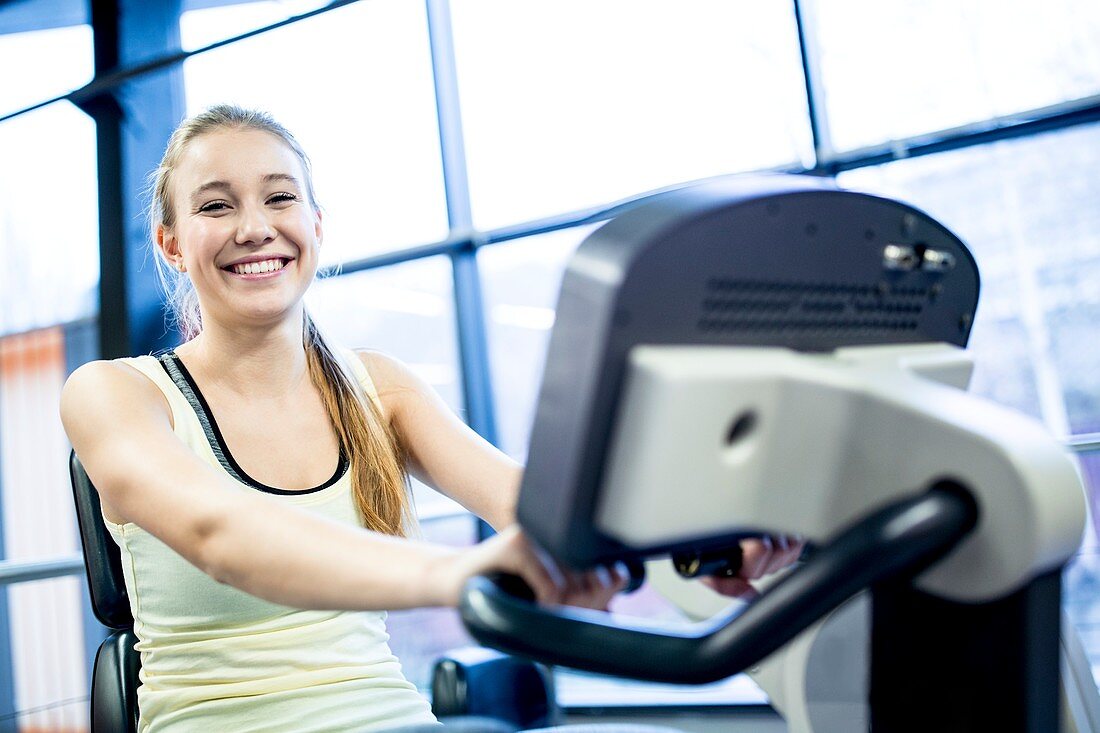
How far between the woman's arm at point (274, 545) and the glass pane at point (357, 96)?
271 centimetres

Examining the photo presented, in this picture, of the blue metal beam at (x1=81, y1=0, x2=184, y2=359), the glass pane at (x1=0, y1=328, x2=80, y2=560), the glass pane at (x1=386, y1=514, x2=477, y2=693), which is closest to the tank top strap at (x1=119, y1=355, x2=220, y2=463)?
the glass pane at (x1=386, y1=514, x2=477, y2=693)

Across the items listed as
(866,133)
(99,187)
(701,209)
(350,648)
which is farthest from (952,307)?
(99,187)

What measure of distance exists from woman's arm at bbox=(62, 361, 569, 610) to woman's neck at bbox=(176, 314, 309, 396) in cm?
31

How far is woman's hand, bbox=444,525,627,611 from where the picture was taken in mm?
630

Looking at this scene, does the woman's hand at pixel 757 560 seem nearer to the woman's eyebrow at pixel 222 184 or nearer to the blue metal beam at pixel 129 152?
the woman's eyebrow at pixel 222 184

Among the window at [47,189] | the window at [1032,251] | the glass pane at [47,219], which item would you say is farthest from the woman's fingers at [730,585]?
the glass pane at [47,219]

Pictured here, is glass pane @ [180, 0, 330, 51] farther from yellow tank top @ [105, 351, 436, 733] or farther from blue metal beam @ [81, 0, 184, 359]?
yellow tank top @ [105, 351, 436, 733]

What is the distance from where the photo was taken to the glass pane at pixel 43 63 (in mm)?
3939

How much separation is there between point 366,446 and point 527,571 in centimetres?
73

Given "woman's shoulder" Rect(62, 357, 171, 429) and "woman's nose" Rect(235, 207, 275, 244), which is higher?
"woman's nose" Rect(235, 207, 275, 244)

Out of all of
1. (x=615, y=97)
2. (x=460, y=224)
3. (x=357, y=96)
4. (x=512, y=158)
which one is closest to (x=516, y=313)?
(x=460, y=224)

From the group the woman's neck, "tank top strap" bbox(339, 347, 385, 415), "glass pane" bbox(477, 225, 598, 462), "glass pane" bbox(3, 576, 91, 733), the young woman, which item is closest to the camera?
the young woman

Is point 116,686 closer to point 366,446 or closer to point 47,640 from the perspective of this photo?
point 366,446

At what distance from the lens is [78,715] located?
250 cm
